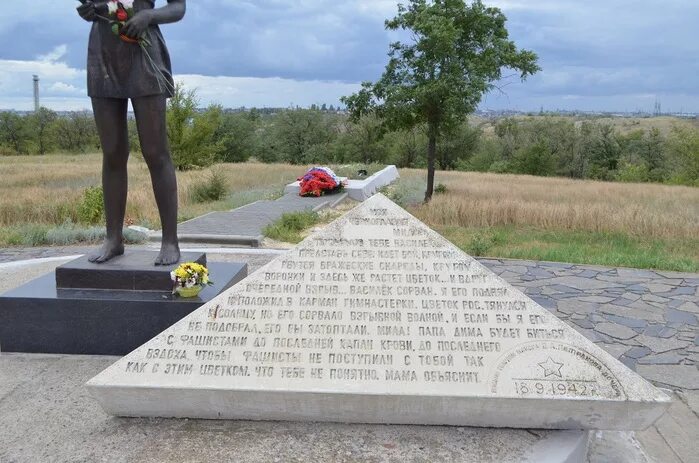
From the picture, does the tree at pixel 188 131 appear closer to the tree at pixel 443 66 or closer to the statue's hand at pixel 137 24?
the tree at pixel 443 66

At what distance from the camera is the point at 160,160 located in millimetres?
4199

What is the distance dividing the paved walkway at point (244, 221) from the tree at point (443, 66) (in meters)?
2.73

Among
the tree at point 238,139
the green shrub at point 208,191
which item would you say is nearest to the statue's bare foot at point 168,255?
the green shrub at point 208,191

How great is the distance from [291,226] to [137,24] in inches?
261

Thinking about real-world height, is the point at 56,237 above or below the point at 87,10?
below

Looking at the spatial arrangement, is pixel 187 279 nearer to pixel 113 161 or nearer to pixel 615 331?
pixel 113 161

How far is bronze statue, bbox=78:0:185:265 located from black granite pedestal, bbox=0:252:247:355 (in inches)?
9.0

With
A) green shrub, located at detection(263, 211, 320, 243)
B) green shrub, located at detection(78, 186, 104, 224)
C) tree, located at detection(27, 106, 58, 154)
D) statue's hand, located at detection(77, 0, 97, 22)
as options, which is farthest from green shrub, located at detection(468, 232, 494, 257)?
tree, located at detection(27, 106, 58, 154)

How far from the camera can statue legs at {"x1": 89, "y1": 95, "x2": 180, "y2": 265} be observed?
4.10 m

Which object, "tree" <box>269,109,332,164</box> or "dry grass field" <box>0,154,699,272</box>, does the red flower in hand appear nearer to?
"dry grass field" <box>0,154,699,272</box>

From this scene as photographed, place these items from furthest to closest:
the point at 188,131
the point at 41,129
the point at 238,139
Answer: the point at 41,129, the point at 238,139, the point at 188,131

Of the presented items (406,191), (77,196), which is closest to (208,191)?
(77,196)

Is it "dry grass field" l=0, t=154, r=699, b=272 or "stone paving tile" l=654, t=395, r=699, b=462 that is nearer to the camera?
"stone paving tile" l=654, t=395, r=699, b=462

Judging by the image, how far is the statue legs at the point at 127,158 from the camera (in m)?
4.10
